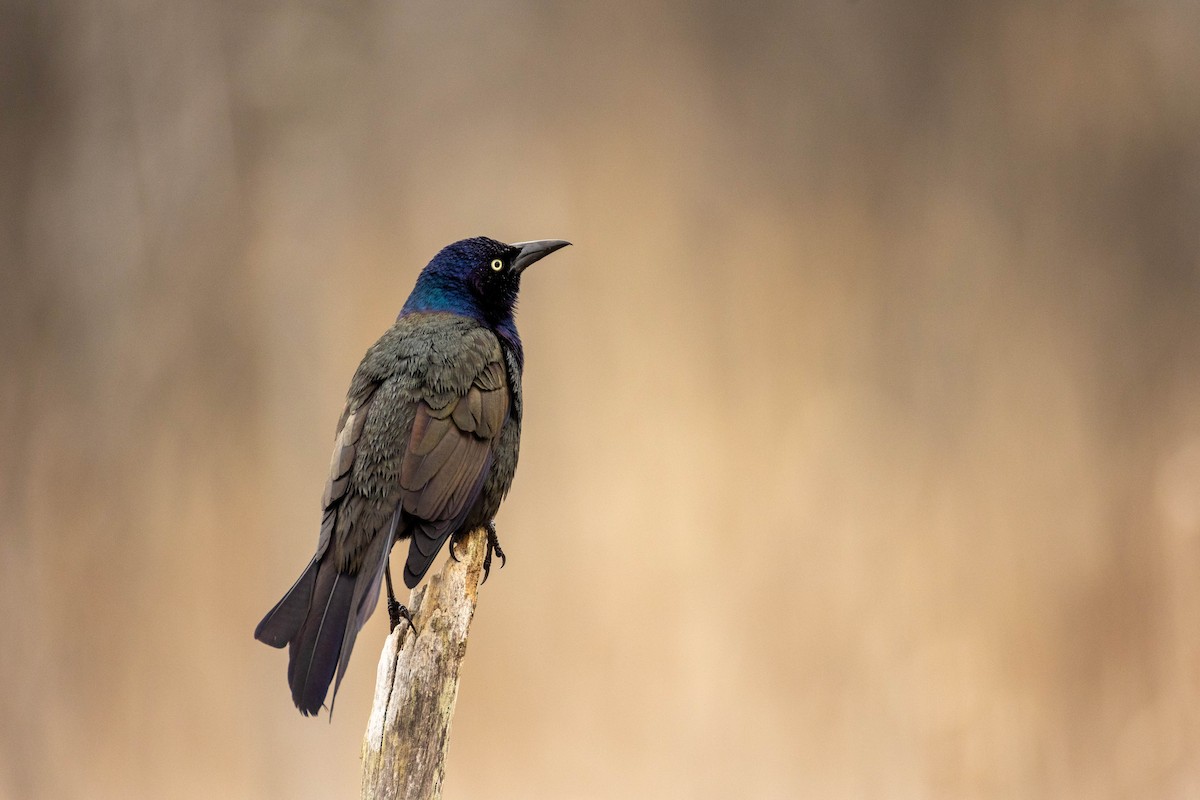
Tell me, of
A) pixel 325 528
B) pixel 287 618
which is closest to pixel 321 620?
pixel 287 618

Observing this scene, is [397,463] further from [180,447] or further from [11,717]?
[11,717]

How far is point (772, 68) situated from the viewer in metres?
4.04

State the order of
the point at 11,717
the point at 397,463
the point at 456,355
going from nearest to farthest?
the point at 397,463
the point at 456,355
the point at 11,717

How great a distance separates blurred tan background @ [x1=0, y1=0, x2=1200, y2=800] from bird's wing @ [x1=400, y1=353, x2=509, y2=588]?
182 cm

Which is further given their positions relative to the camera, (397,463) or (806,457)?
(806,457)

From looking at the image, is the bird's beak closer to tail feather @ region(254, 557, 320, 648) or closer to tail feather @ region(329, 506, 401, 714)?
tail feather @ region(329, 506, 401, 714)

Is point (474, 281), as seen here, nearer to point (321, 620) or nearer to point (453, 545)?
point (453, 545)

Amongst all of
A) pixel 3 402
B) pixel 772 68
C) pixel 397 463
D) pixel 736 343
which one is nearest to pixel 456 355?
pixel 397 463

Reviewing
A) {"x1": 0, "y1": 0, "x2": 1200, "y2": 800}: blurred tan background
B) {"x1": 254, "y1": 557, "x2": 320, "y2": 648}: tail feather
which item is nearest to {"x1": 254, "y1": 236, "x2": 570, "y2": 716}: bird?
{"x1": 254, "y1": 557, "x2": 320, "y2": 648}: tail feather

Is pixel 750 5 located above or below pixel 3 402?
above

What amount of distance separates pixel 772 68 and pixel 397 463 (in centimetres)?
254

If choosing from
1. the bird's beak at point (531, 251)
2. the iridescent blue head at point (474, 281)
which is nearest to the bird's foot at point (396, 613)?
the iridescent blue head at point (474, 281)

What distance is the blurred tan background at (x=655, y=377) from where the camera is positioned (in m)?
3.95

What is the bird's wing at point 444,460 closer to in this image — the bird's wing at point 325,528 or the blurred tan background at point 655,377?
the bird's wing at point 325,528
